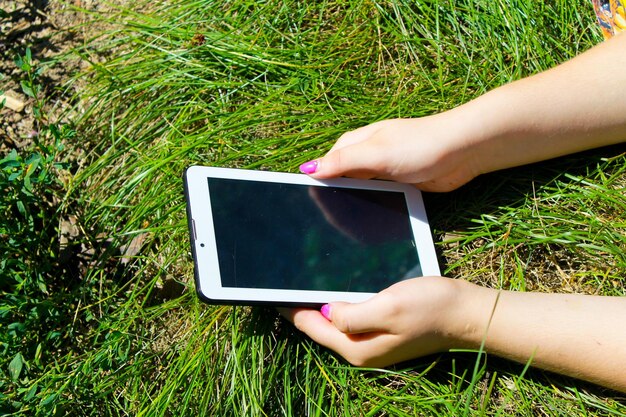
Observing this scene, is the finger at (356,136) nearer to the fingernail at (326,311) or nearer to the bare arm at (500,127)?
the bare arm at (500,127)

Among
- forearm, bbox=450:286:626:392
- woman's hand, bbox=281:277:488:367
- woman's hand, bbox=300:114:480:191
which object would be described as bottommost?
forearm, bbox=450:286:626:392

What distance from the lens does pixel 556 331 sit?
159 cm

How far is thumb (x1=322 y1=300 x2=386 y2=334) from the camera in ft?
5.19

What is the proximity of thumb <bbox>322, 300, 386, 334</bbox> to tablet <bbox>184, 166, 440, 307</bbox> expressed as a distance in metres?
0.06

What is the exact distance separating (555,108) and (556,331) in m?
0.55

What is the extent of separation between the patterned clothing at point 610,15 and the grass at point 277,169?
9 centimetres

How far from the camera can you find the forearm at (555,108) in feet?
5.76

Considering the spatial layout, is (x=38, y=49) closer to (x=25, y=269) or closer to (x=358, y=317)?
(x=25, y=269)

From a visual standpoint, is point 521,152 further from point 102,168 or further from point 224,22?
point 102,168

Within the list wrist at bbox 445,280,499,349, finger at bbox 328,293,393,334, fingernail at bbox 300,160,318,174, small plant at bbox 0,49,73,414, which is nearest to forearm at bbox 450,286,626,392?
wrist at bbox 445,280,499,349

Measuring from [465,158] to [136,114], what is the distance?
0.96 metres

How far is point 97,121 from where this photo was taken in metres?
2.10

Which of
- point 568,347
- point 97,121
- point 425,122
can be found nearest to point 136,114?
point 97,121

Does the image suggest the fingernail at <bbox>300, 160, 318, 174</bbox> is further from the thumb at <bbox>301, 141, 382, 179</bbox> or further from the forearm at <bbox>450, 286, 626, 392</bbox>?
the forearm at <bbox>450, 286, 626, 392</bbox>
